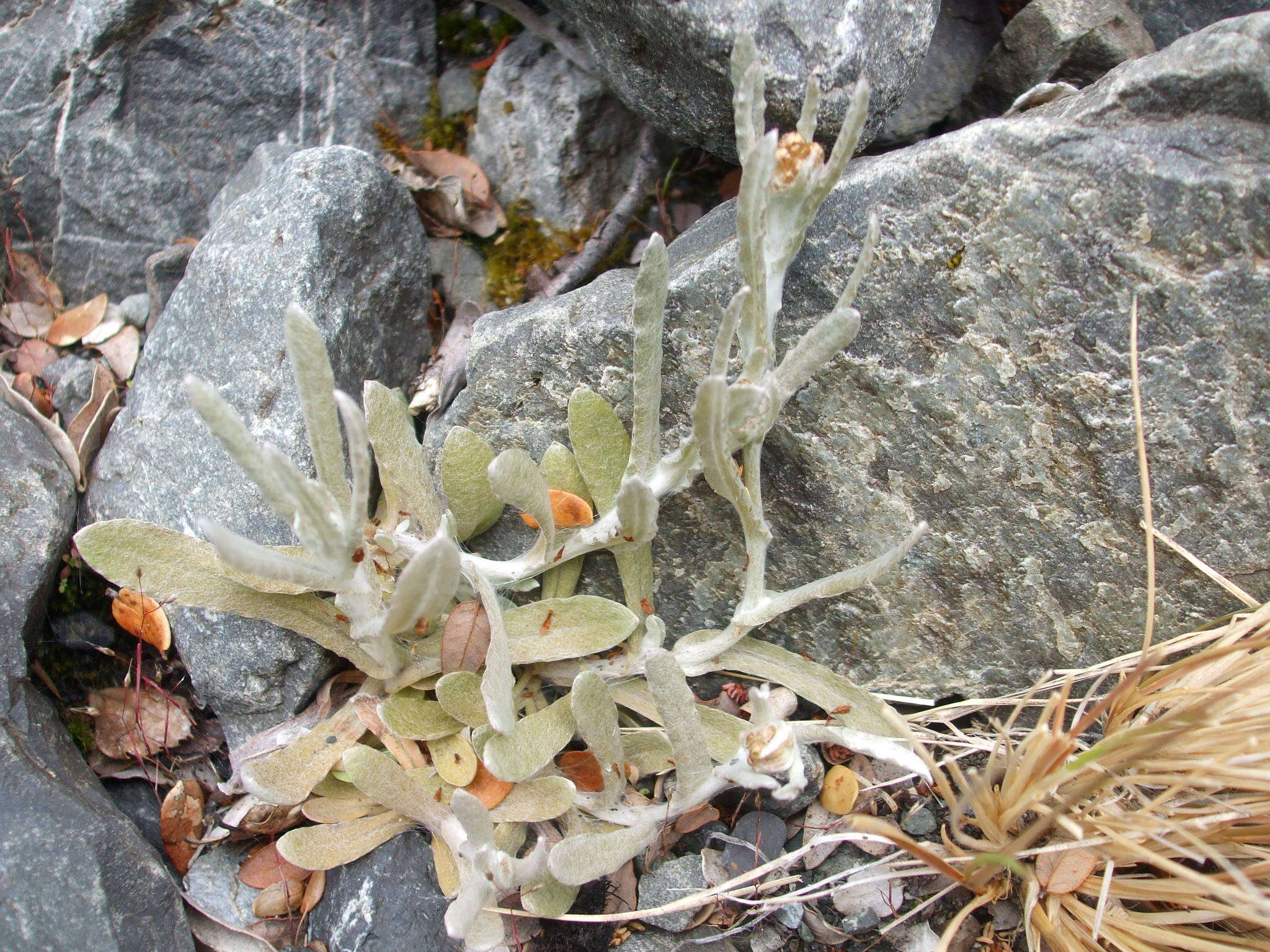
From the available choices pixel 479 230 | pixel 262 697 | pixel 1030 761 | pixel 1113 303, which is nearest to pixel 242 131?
pixel 479 230

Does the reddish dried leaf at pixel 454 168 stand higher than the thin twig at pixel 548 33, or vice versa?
the thin twig at pixel 548 33

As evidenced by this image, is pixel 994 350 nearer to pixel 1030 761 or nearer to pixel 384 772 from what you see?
pixel 1030 761

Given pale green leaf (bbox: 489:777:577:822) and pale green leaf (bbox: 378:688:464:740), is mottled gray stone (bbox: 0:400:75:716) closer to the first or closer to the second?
pale green leaf (bbox: 378:688:464:740)

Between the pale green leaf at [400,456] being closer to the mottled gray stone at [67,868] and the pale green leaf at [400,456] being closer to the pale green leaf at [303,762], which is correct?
the pale green leaf at [303,762]

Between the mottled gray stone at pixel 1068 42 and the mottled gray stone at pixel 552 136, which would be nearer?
the mottled gray stone at pixel 1068 42

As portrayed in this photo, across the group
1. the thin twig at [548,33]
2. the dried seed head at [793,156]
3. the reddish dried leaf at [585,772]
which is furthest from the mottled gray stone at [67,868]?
the thin twig at [548,33]

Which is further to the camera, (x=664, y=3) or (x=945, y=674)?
(x=945, y=674)
